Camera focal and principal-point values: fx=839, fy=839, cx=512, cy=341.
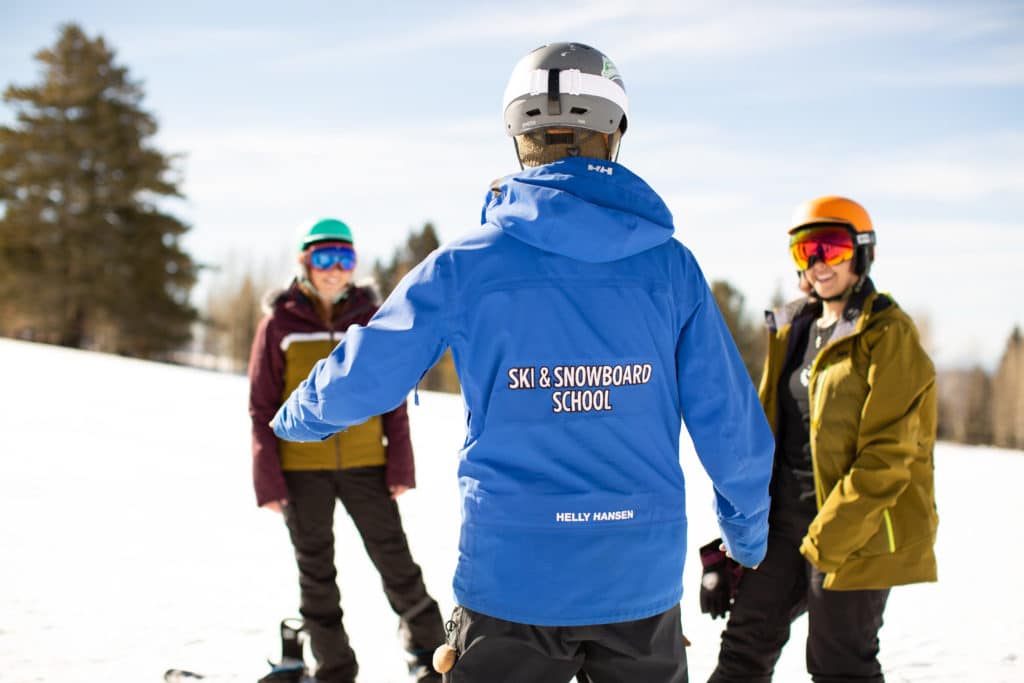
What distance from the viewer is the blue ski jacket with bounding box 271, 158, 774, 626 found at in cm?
206

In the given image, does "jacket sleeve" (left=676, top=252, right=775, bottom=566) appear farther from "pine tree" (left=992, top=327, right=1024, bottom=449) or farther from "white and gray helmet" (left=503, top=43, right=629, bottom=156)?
"pine tree" (left=992, top=327, right=1024, bottom=449)

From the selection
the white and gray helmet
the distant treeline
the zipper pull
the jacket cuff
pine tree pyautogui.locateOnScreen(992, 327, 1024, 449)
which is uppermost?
the distant treeline

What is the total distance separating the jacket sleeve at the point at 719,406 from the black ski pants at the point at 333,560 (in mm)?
2535

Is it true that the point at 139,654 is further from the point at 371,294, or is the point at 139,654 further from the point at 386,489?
the point at 371,294

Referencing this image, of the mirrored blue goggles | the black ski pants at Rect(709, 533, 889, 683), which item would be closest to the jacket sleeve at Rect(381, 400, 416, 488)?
the mirrored blue goggles

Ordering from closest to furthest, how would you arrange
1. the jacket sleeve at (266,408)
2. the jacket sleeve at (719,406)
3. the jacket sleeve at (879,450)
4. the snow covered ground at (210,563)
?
the jacket sleeve at (719,406)
the jacket sleeve at (879,450)
the jacket sleeve at (266,408)
the snow covered ground at (210,563)

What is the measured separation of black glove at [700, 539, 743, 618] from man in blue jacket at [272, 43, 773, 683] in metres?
1.66

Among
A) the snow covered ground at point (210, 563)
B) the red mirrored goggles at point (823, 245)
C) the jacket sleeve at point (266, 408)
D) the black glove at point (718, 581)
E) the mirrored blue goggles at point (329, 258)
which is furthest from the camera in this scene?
the snow covered ground at point (210, 563)

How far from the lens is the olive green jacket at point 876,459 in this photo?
125 inches

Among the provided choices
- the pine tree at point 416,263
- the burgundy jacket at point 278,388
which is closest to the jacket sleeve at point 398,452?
the burgundy jacket at point 278,388

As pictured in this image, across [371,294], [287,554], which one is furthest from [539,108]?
[287,554]

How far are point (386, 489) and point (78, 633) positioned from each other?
2.23 m

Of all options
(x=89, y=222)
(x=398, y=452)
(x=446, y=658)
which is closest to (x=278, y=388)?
(x=398, y=452)

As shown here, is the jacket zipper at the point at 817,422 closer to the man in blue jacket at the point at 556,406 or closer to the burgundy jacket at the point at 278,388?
the man in blue jacket at the point at 556,406
